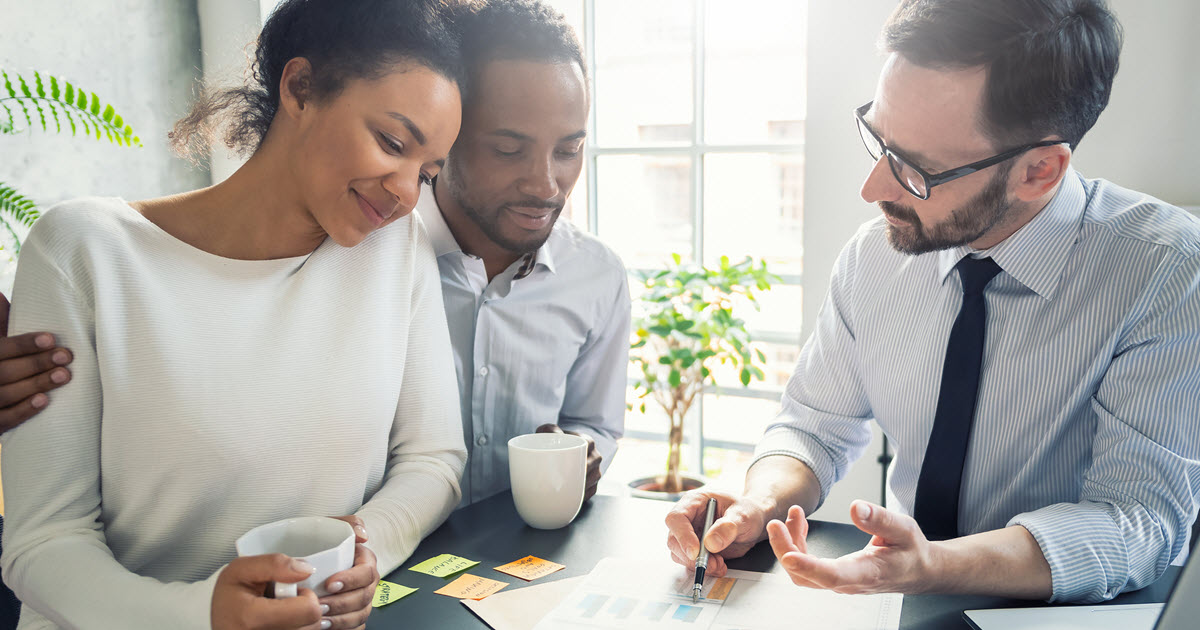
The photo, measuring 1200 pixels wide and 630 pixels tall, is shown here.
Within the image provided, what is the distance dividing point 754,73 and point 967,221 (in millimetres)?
1894

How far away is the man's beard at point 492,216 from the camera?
1389 millimetres

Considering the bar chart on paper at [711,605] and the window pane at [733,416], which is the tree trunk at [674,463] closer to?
Result: the window pane at [733,416]

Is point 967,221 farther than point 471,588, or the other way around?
point 967,221

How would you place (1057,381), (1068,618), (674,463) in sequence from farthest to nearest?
(674,463) → (1057,381) → (1068,618)

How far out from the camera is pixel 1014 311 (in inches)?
48.8

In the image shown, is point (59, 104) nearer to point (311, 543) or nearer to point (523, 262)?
point (523, 262)

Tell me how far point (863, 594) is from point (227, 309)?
0.85 meters

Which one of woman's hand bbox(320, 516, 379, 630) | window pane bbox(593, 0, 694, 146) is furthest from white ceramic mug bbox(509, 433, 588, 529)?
window pane bbox(593, 0, 694, 146)

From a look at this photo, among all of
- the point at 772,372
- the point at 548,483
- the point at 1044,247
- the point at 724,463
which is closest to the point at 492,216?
the point at 548,483

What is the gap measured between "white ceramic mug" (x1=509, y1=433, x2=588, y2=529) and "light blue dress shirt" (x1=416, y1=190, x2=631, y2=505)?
0.33 metres

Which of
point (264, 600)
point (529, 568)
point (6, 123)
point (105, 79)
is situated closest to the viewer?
point (264, 600)

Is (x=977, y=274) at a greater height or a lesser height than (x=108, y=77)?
lesser

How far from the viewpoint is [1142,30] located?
2.08m

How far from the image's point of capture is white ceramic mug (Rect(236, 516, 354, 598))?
749 mm
